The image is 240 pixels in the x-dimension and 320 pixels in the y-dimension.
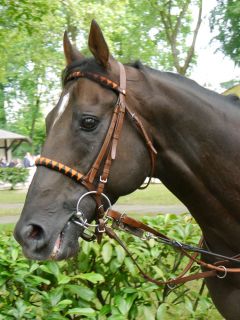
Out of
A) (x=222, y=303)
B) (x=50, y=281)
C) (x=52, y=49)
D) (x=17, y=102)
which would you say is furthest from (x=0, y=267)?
(x=17, y=102)

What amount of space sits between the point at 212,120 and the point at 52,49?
587 inches

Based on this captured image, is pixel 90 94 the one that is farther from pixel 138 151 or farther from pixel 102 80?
pixel 138 151

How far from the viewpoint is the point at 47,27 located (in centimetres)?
1284

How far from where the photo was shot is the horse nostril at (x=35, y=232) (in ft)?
7.69

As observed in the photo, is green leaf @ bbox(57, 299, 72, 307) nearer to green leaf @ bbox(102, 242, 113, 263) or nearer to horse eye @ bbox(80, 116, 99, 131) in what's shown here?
green leaf @ bbox(102, 242, 113, 263)

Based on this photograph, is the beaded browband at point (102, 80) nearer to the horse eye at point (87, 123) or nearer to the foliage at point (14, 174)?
the horse eye at point (87, 123)

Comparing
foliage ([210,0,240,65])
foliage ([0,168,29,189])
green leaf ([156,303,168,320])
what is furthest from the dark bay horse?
foliage ([0,168,29,189])

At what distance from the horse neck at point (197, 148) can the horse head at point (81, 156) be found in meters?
0.14

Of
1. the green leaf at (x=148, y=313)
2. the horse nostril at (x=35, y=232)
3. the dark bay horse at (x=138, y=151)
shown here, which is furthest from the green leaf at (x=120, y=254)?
the horse nostril at (x=35, y=232)

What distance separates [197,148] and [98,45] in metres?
0.84

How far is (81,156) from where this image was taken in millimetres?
2463

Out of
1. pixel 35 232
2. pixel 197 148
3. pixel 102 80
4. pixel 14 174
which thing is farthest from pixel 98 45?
pixel 14 174

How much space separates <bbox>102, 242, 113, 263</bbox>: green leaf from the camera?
3298 mm

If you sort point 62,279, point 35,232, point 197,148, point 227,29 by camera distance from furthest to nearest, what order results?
point 227,29, point 62,279, point 197,148, point 35,232
